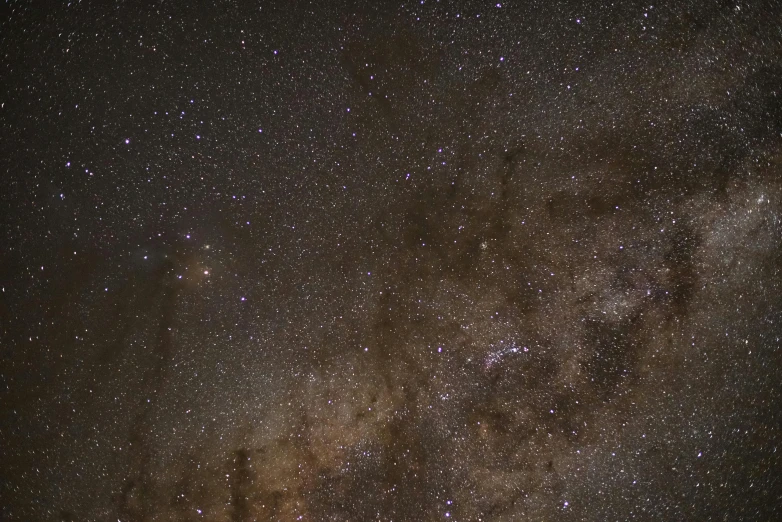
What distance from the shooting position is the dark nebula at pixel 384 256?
1.60m

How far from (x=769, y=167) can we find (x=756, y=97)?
0.28 meters

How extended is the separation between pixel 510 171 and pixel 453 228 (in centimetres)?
32

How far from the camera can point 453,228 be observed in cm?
Result: 169

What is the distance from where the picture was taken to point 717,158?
1.64 metres

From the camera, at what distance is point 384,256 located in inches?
66.8

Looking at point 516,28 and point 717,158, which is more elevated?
point 516,28

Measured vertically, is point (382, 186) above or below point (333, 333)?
above

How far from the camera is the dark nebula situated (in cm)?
160

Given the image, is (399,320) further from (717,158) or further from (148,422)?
(717,158)

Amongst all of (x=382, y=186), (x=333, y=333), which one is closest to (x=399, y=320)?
(x=333, y=333)

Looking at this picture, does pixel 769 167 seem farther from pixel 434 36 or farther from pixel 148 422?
pixel 148 422

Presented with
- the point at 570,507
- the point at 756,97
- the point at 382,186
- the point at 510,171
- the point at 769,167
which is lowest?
the point at 570,507

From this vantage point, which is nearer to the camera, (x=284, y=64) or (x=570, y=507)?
(x=284, y=64)

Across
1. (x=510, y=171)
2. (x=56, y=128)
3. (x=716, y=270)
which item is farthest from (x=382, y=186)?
(x=716, y=270)
